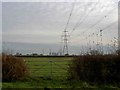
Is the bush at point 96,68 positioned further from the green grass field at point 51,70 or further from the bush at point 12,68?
the bush at point 12,68

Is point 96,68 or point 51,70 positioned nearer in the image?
point 96,68

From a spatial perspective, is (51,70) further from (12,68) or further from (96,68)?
(96,68)

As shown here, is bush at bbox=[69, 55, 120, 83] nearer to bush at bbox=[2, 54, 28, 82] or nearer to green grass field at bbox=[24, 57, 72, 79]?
green grass field at bbox=[24, 57, 72, 79]

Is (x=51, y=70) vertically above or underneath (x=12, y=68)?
underneath

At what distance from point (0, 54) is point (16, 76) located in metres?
1.95

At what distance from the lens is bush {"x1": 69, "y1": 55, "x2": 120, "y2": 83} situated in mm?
21641

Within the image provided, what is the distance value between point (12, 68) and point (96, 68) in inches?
231

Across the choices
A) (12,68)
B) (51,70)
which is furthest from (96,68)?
(12,68)

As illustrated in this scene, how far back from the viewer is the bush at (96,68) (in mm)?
21641

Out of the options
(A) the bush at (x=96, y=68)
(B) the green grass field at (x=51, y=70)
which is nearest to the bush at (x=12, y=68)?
(B) the green grass field at (x=51, y=70)

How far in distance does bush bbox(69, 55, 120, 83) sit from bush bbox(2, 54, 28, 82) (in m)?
3.49

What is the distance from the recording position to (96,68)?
72.3 ft

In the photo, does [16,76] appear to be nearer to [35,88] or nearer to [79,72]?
[79,72]

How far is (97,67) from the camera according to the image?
868 inches
